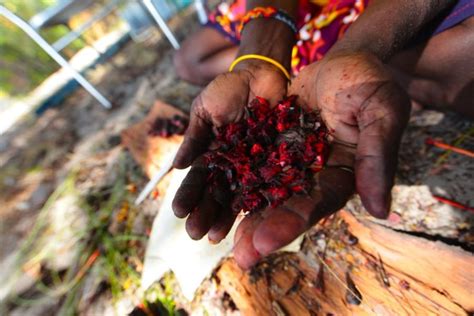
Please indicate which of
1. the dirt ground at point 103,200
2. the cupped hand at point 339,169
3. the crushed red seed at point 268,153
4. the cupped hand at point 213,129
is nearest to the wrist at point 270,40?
the cupped hand at point 213,129

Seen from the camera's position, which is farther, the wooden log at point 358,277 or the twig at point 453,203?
the twig at point 453,203

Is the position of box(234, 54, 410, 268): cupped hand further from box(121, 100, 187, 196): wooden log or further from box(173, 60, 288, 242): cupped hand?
box(121, 100, 187, 196): wooden log

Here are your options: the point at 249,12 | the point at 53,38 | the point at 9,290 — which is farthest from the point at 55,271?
the point at 53,38

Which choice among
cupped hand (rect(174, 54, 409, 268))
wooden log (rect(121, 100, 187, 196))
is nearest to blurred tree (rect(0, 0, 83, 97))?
wooden log (rect(121, 100, 187, 196))

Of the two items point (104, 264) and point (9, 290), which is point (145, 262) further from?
point (9, 290)

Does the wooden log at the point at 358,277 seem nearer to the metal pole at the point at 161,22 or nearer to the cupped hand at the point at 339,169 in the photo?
the cupped hand at the point at 339,169
